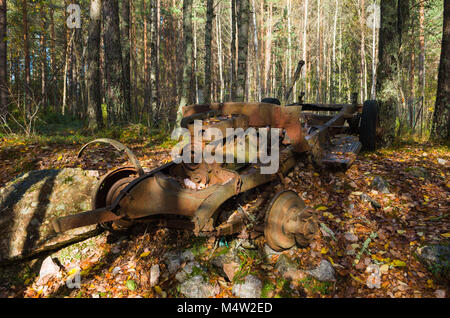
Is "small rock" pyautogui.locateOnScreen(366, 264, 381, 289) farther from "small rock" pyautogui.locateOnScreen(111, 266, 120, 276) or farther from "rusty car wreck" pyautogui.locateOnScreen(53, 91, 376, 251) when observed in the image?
"small rock" pyautogui.locateOnScreen(111, 266, 120, 276)

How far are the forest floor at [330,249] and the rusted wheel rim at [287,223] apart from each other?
0.68 ft

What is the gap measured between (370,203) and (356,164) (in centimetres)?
125

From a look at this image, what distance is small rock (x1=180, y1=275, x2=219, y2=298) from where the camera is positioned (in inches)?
116

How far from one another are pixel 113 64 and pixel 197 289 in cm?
801

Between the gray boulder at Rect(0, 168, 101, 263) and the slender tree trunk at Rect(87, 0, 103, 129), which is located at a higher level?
the slender tree trunk at Rect(87, 0, 103, 129)

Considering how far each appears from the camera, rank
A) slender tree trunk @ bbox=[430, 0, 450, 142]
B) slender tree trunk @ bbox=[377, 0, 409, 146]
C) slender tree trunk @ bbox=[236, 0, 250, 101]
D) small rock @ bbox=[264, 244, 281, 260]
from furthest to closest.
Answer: slender tree trunk @ bbox=[236, 0, 250, 101] → slender tree trunk @ bbox=[430, 0, 450, 142] → slender tree trunk @ bbox=[377, 0, 409, 146] → small rock @ bbox=[264, 244, 281, 260]

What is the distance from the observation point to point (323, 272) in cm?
296

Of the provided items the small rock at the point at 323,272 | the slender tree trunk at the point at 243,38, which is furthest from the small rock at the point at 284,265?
the slender tree trunk at the point at 243,38

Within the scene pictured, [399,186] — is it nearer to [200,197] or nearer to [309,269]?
[309,269]

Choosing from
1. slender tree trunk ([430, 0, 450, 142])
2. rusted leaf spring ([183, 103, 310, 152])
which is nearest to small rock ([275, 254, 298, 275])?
rusted leaf spring ([183, 103, 310, 152])

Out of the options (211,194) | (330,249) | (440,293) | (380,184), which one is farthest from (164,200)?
(380,184)

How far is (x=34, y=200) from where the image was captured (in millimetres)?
3973

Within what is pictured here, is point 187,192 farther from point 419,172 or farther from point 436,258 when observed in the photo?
point 419,172
